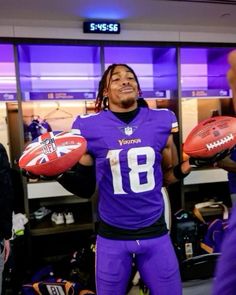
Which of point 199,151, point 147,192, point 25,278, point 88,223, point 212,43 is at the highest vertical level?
point 212,43

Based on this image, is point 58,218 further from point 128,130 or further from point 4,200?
point 128,130

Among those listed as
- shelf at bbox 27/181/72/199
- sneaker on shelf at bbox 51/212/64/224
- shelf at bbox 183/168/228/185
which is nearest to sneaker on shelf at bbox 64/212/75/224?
sneaker on shelf at bbox 51/212/64/224

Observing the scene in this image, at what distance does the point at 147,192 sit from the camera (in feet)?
3.85

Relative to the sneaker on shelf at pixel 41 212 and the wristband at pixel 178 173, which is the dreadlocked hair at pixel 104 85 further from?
the sneaker on shelf at pixel 41 212

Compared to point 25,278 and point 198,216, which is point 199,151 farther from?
→ point 25,278

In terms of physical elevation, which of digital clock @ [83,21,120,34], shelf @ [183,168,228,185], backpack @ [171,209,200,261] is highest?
digital clock @ [83,21,120,34]

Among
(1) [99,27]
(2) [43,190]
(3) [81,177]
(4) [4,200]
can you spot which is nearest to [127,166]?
(3) [81,177]

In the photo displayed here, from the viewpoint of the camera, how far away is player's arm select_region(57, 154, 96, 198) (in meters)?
1.25

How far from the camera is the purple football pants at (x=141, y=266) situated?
1.11m

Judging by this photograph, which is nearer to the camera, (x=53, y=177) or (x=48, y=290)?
(x=53, y=177)

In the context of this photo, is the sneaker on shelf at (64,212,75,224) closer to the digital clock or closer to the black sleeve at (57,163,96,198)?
the black sleeve at (57,163,96,198)

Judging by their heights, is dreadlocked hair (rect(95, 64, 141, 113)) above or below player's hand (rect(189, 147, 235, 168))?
above

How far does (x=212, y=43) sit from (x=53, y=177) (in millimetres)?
2468

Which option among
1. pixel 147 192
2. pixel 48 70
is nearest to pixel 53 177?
pixel 147 192
